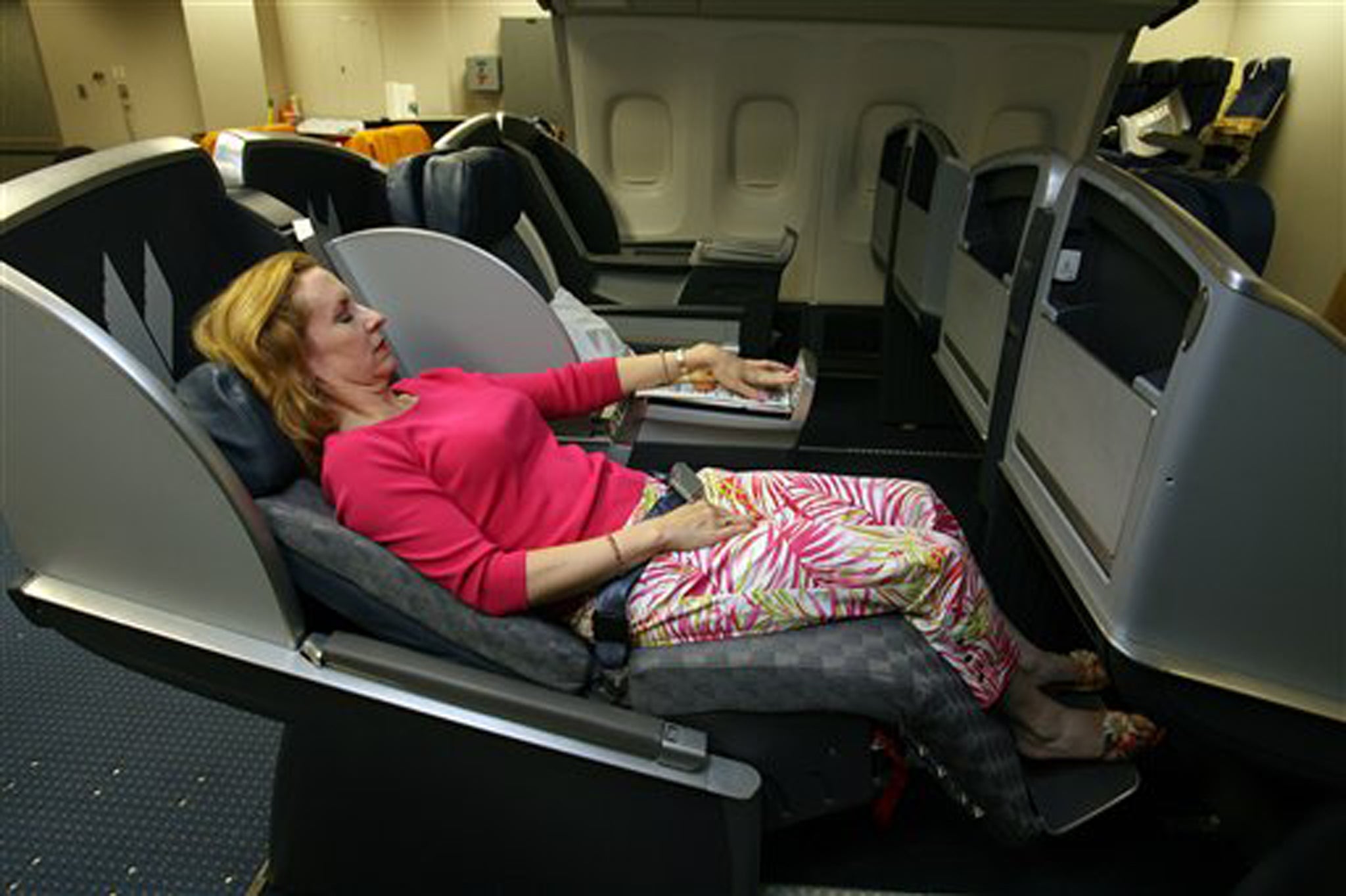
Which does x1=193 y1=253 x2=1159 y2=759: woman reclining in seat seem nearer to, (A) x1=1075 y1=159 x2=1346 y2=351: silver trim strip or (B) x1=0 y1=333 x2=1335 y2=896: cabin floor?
(B) x1=0 y1=333 x2=1335 y2=896: cabin floor

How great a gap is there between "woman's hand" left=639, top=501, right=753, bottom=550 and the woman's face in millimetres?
506

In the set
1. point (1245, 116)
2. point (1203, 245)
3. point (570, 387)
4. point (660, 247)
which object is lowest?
point (660, 247)

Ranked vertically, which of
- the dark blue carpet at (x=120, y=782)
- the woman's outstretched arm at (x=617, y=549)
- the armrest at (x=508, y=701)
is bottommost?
the dark blue carpet at (x=120, y=782)

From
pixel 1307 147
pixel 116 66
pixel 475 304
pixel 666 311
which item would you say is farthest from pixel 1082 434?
pixel 116 66

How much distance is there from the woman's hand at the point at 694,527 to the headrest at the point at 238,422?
21.0 inches

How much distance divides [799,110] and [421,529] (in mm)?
3025

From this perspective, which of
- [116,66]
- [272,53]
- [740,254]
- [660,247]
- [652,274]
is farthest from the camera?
[272,53]

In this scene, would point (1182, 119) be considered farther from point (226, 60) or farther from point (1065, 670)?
point (226, 60)

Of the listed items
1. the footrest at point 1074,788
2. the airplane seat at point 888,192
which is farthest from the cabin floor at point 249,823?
the airplane seat at point 888,192

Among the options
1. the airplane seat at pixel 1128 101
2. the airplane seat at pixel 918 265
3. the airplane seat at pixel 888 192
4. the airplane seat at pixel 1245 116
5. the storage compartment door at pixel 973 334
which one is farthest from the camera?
the airplane seat at pixel 1128 101

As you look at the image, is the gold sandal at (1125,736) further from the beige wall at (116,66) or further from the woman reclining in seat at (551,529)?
the beige wall at (116,66)

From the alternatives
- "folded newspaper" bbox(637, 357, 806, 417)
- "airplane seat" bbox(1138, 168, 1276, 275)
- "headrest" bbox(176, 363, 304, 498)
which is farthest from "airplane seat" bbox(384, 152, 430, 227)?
"airplane seat" bbox(1138, 168, 1276, 275)

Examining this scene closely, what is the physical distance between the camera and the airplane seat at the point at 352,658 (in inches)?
39.8

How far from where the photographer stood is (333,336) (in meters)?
1.27
